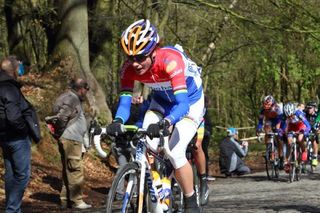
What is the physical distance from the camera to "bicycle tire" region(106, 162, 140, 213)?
5.81m

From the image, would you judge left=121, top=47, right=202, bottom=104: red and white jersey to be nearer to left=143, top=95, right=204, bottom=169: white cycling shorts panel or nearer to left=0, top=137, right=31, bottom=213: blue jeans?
left=143, top=95, right=204, bottom=169: white cycling shorts panel

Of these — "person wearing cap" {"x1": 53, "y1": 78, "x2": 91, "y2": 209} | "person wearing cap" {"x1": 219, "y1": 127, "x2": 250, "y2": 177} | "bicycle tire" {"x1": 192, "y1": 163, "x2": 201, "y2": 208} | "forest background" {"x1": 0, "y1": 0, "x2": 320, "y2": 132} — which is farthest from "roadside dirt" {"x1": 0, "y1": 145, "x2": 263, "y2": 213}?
"person wearing cap" {"x1": 219, "y1": 127, "x2": 250, "y2": 177}

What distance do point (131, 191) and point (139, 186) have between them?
Answer: 0.45 ft

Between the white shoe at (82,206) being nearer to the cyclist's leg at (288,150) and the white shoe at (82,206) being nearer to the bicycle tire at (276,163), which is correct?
the cyclist's leg at (288,150)

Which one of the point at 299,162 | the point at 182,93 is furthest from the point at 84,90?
the point at 299,162

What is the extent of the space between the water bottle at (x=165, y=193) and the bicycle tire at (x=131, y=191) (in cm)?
60

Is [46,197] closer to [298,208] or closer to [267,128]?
[298,208]

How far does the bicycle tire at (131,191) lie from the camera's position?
5812 millimetres

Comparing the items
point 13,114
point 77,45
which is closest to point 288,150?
point 77,45

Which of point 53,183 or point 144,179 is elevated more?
point 144,179

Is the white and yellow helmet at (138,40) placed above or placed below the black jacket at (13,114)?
above

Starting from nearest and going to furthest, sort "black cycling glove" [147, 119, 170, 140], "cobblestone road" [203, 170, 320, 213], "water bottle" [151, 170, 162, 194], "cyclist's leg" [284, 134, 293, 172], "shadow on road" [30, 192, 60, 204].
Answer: "black cycling glove" [147, 119, 170, 140]
"water bottle" [151, 170, 162, 194]
"cobblestone road" [203, 170, 320, 213]
"shadow on road" [30, 192, 60, 204]
"cyclist's leg" [284, 134, 293, 172]

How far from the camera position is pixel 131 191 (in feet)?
20.1

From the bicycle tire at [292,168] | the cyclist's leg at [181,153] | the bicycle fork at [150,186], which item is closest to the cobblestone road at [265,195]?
the bicycle tire at [292,168]
